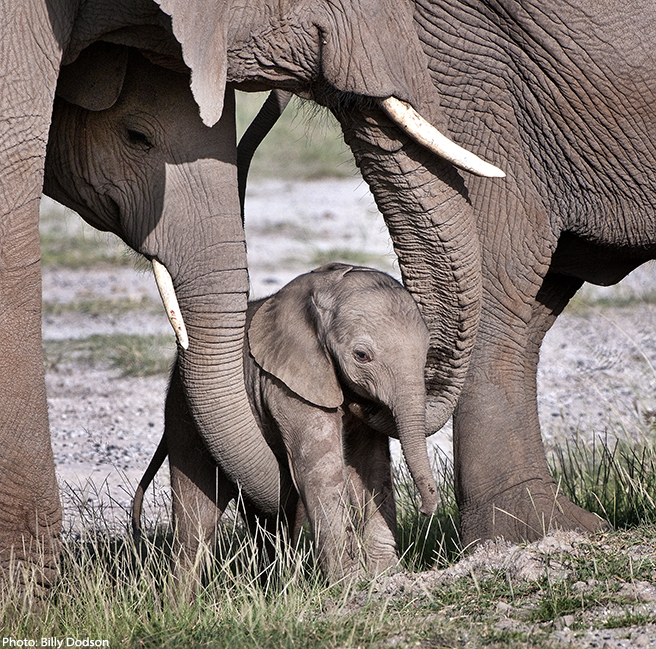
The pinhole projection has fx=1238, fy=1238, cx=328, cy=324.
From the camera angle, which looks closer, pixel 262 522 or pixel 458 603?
pixel 458 603

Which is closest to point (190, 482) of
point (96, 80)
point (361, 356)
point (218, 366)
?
point (218, 366)

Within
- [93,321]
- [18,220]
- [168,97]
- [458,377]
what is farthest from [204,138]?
[93,321]

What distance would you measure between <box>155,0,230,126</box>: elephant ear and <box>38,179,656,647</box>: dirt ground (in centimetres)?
183

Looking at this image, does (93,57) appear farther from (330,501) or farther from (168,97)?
(330,501)

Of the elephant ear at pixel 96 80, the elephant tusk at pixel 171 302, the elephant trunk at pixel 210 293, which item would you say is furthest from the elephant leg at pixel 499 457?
the elephant ear at pixel 96 80

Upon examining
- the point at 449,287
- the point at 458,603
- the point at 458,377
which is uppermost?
the point at 449,287

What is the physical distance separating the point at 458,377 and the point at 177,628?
4.83ft

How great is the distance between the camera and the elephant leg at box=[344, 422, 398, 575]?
15.3 feet

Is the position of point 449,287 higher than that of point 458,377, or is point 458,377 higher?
point 449,287

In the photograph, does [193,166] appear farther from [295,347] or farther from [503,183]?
[503,183]

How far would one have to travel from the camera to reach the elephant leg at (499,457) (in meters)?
5.18

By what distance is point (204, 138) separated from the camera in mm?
4484

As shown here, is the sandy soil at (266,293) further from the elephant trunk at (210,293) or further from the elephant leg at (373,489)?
the elephant leg at (373,489)

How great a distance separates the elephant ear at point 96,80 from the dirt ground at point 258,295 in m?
1.64
